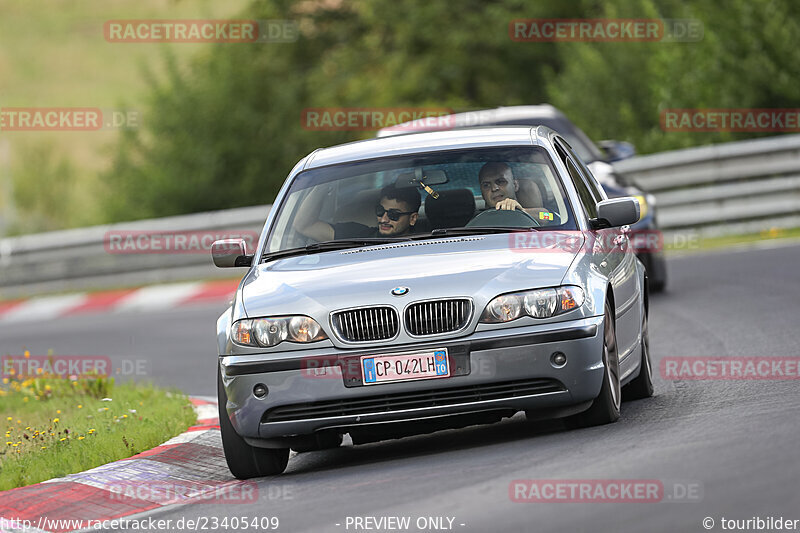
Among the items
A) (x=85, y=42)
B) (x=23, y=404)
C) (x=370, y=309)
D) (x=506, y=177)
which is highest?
(x=85, y=42)

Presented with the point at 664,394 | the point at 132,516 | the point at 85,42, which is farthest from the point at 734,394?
the point at 85,42

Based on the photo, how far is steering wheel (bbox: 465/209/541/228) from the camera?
27.2 ft

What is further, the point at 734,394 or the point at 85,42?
the point at 85,42

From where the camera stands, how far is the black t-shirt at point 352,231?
8484 mm

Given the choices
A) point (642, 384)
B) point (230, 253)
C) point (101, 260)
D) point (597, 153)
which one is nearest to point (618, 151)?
point (597, 153)

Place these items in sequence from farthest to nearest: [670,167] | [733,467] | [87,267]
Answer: [87,267] → [670,167] → [733,467]

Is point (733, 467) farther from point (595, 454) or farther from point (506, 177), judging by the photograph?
point (506, 177)

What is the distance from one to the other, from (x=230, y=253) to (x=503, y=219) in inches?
63.6

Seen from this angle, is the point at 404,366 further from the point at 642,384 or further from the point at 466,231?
the point at 642,384

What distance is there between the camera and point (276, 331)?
7527 millimetres

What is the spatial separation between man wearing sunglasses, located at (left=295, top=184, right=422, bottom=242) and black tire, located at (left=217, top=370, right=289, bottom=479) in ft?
3.96

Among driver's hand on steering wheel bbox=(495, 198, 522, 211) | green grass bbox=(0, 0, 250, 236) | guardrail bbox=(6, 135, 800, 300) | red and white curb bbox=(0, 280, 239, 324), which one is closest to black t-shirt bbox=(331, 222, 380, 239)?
driver's hand on steering wheel bbox=(495, 198, 522, 211)

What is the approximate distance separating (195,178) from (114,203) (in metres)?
3.08

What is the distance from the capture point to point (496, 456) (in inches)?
290
